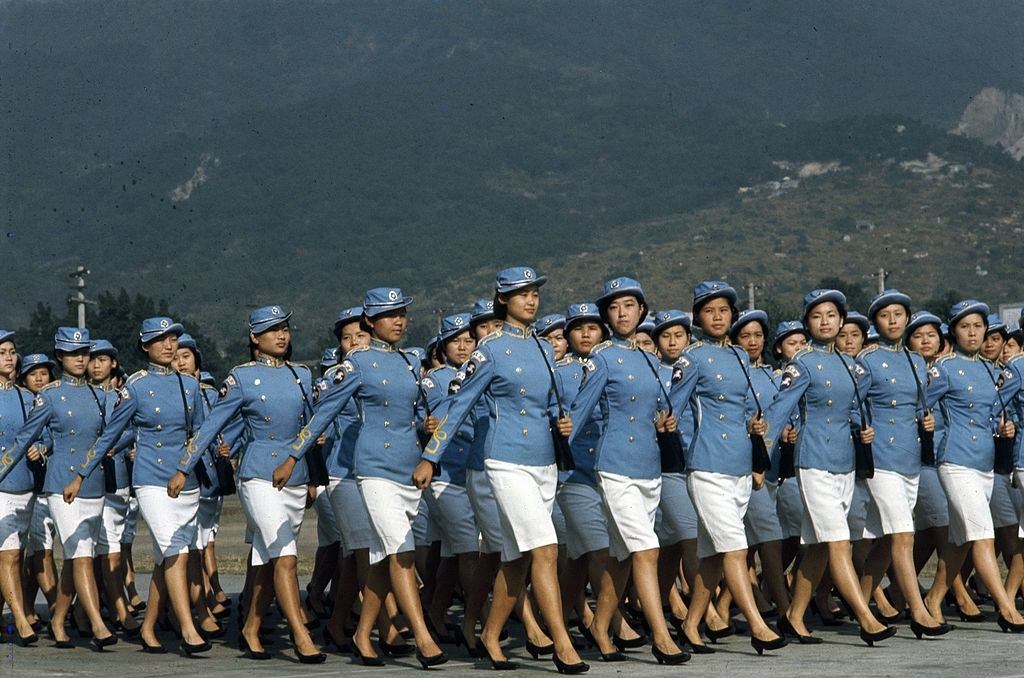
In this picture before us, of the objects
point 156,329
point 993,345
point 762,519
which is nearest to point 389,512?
point 156,329

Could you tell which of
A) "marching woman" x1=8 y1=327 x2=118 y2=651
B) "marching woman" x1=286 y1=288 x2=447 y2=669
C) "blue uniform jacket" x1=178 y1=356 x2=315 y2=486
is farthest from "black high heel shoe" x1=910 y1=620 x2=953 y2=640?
"marching woman" x1=8 y1=327 x2=118 y2=651

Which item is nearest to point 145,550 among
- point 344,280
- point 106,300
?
point 106,300

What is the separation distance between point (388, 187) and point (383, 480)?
178304mm

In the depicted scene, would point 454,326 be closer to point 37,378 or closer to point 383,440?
point 383,440

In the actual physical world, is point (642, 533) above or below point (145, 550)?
above

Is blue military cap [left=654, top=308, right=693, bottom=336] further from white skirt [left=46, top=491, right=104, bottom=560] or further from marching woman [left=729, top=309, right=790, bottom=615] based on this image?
white skirt [left=46, top=491, right=104, bottom=560]

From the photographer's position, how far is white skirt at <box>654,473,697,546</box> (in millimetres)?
12711

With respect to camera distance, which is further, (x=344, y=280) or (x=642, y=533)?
(x=344, y=280)

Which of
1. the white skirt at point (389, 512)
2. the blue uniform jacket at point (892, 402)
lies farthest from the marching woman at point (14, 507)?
the blue uniform jacket at point (892, 402)

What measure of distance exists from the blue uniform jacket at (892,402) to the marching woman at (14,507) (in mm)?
6284

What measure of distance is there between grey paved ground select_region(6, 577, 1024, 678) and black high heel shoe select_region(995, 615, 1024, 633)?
11 centimetres

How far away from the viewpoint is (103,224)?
624 feet

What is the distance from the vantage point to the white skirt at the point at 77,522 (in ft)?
45.7

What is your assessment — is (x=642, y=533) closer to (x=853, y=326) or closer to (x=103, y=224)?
(x=853, y=326)
